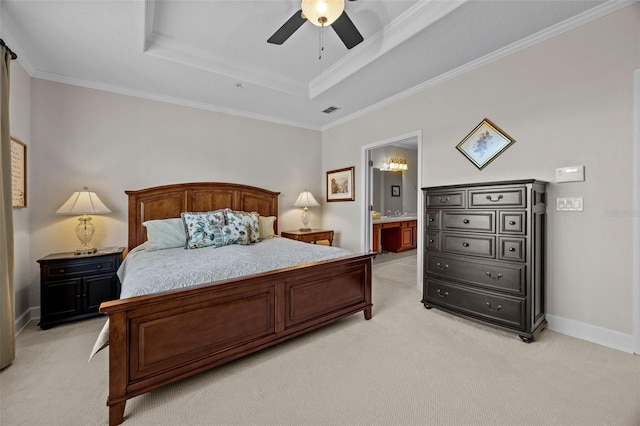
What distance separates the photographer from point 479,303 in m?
2.57

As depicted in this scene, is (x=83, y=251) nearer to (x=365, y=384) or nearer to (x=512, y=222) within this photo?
(x=365, y=384)

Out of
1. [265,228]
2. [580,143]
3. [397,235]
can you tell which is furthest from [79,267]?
[397,235]

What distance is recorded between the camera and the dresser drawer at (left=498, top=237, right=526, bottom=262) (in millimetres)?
2332

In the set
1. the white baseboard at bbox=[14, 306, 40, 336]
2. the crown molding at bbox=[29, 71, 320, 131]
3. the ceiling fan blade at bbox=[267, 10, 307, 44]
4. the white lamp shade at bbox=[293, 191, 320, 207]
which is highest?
the crown molding at bbox=[29, 71, 320, 131]

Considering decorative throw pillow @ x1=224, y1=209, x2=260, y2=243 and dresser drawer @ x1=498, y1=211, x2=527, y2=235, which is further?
decorative throw pillow @ x1=224, y1=209, x2=260, y2=243

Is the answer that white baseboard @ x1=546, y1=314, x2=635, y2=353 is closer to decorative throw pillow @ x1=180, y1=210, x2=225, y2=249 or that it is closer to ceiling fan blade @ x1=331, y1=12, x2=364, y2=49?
ceiling fan blade @ x1=331, y1=12, x2=364, y2=49

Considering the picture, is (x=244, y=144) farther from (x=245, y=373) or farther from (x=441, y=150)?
(x=245, y=373)

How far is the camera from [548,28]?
7.93 ft

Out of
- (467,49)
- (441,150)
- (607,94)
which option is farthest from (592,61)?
(441,150)

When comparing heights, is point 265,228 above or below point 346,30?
below

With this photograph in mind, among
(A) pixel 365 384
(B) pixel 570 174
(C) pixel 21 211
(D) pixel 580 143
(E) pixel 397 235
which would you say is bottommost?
(A) pixel 365 384

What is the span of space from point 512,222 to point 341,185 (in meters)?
3.00

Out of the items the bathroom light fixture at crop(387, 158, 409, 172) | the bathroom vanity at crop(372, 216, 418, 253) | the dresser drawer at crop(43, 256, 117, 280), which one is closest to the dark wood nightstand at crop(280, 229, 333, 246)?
the bathroom vanity at crop(372, 216, 418, 253)

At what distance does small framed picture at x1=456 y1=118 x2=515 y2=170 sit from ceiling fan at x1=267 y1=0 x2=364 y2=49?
1.73 meters
